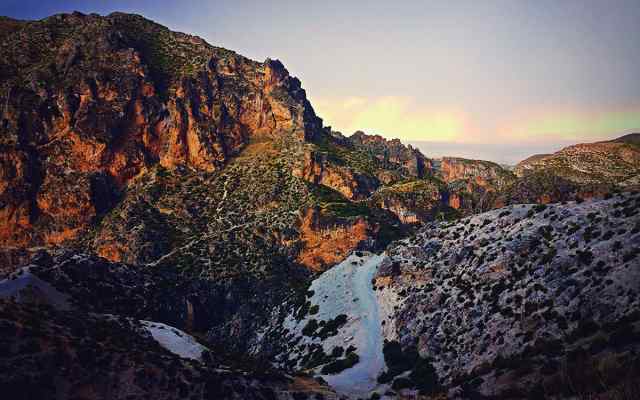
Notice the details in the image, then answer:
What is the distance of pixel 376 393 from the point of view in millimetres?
38188

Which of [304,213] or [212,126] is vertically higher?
[212,126]

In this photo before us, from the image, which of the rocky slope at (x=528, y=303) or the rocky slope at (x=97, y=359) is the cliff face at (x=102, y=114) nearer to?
the rocky slope at (x=97, y=359)

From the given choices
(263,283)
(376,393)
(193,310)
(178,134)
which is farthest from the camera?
(178,134)

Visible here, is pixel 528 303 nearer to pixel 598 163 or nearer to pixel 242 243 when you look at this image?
pixel 242 243

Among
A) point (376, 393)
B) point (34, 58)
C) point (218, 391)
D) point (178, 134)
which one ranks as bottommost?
point (376, 393)

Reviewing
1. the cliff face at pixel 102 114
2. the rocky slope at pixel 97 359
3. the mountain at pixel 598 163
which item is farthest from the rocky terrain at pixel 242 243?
the mountain at pixel 598 163

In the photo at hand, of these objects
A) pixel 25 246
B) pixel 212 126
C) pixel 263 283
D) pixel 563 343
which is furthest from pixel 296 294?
pixel 25 246

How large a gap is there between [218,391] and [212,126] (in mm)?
108523

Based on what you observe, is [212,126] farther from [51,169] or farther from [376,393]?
[376,393]

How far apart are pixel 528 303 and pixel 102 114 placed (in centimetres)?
12378

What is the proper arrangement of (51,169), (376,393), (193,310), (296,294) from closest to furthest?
(376,393) → (296,294) → (193,310) → (51,169)

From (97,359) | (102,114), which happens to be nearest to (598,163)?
(97,359)

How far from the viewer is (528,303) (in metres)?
35.2

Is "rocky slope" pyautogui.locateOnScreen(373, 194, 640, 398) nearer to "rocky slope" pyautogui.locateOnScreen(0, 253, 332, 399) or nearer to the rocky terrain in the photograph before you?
the rocky terrain
